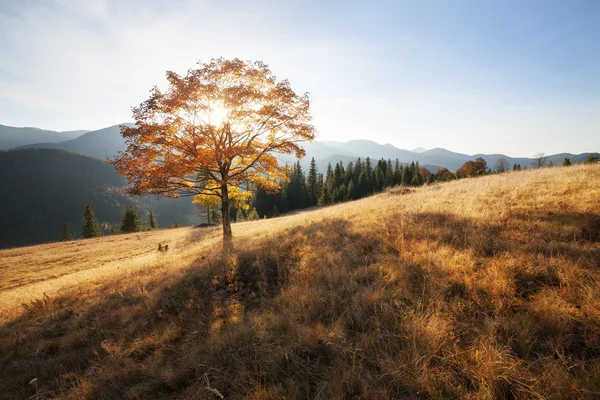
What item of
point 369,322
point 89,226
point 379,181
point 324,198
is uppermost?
point 379,181

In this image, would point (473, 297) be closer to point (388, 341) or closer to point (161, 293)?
point (388, 341)

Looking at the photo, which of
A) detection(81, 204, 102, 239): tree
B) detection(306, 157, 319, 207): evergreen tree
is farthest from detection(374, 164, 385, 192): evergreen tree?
detection(81, 204, 102, 239): tree

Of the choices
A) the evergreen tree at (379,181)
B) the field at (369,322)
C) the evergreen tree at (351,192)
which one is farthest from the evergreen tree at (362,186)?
the field at (369,322)

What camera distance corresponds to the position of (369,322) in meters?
3.49

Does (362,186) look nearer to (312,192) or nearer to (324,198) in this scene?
(324,198)

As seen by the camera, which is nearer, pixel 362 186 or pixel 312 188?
pixel 362 186

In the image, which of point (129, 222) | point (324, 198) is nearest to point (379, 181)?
point (324, 198)

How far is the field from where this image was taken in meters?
2.60

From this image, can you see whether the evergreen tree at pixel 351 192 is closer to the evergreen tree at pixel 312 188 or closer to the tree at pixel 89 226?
the evergreen tree at pixel 312 188

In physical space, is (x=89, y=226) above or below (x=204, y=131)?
below

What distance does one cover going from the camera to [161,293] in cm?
653

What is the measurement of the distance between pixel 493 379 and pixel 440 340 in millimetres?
601

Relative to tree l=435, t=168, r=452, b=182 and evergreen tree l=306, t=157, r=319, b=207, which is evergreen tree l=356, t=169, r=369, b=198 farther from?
tree l=435, t=168, r=452, b=182

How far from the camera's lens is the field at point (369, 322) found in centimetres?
260
